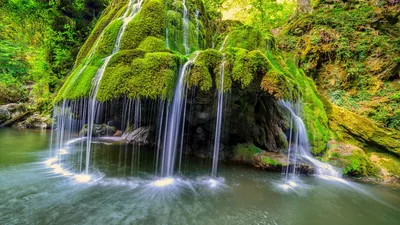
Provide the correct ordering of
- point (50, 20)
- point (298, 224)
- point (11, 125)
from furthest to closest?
point (11, 125) < point (50, 20) < point (298, 224)

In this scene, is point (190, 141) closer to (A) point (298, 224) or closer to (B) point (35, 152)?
(A) point (298, 224)

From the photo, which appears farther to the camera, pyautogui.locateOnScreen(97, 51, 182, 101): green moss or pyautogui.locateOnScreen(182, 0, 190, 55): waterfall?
pyautogui.locateOnScreen(182, 0, 190, 55): waterfall

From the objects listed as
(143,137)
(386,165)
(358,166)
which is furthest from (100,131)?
(386,165)

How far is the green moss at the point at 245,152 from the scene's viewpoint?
6355 mm

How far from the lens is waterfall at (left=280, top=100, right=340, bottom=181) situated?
5.75 meters

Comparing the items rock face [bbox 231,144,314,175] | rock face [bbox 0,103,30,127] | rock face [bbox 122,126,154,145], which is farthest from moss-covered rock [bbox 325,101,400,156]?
rock face [bbox 0,103,30,127]

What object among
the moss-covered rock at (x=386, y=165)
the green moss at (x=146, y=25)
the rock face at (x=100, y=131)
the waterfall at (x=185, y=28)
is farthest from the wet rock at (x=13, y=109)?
the moss-covered rock at (x=386, y=165)

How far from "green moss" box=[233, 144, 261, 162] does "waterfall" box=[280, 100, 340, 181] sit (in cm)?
111

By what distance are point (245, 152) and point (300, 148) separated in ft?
6.59

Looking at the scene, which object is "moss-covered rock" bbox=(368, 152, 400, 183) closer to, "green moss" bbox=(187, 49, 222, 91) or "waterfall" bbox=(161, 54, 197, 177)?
"green moss" bbox=(187, 49, 222, 91)

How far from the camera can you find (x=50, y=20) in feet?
40.7

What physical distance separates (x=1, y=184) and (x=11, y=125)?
1320 cm

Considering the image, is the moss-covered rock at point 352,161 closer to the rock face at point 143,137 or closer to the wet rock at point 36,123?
the rock face at point 143,137

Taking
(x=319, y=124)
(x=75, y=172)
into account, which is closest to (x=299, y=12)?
(x=319, y=124)
